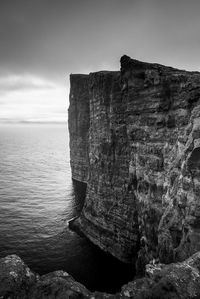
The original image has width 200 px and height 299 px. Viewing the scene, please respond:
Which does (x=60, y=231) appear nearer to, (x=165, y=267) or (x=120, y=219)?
(x=120, y=219)

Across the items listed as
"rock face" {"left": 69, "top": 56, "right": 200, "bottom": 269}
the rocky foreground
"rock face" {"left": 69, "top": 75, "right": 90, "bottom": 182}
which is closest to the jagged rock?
the rocky foreground

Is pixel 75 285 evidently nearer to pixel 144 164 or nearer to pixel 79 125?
pixel 144 164

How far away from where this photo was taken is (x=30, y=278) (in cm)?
1419

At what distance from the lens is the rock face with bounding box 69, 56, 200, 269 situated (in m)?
25.6

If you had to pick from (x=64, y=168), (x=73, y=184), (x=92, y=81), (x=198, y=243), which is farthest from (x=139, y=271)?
(x=64, y=168)

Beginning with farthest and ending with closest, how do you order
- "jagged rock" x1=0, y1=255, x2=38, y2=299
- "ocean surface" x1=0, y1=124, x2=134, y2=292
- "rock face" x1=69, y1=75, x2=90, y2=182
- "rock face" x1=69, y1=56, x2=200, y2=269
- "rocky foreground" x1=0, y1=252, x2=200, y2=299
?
"rock face" x1=69, y1=75, x2=90, y2=182 → "ocean surface" x1=0, y1=124, x2=134, y2=292 → "rock face" x1=69, y1=56, x2=200, y2=269 → "rocky foreground" x1=0, y1=252, x2=200, y2=299 → "jagged rock" x1=0, y1=255, x2=38, y2=299

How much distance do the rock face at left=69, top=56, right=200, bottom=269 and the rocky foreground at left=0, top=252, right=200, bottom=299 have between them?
759cm

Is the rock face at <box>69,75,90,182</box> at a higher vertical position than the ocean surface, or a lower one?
higher

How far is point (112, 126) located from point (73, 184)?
2273 inches

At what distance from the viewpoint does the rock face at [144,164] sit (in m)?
25.6

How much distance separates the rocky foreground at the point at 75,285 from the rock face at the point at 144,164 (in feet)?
24.9

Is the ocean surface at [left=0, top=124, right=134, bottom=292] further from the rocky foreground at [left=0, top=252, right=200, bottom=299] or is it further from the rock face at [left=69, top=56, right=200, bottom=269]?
the rocky foreground at [left=0, top=252, right=200, bottom=299]

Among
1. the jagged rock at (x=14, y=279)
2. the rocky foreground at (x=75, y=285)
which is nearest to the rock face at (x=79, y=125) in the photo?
the jagged rock at (x=14, y=279)

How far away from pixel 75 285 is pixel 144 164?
25255 mm
